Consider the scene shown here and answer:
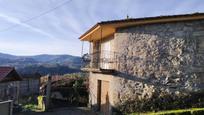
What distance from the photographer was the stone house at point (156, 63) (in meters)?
14.1

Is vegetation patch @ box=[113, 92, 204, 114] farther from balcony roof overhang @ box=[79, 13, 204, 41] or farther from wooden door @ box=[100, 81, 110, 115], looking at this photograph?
balcony roof overhang @ box=[79, 13, 204, 41]

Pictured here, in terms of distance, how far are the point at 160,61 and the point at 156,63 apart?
0.76 ft

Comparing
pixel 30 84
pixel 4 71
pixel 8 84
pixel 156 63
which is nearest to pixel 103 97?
pixel 156 63

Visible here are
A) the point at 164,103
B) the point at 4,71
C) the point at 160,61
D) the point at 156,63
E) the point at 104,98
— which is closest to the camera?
the point at 164,103

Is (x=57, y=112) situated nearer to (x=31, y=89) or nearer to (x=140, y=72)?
(x=140, y=72)

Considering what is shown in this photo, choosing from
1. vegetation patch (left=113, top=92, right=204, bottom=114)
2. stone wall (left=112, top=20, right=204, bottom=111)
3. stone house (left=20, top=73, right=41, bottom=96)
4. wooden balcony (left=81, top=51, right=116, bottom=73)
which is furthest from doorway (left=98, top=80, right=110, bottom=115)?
stone house (left=20, top=73, right=41, bottom=96)

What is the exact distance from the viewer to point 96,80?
20.5 m

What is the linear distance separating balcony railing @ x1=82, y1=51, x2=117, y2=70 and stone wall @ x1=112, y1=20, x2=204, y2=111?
101 centimetres

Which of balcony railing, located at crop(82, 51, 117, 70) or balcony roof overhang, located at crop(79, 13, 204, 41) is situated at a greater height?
balcony roof overhang, located at crop(79, 13, 204, 41)

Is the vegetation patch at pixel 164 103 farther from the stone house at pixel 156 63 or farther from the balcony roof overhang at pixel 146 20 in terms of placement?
the balcony roof overhang at pixel 146 20

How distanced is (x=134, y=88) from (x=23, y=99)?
13.5 metres

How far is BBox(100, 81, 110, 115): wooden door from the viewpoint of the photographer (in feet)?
59.9

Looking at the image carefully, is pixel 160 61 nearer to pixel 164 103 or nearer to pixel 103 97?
pixel 164 103

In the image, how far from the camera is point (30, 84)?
28.7 metres
